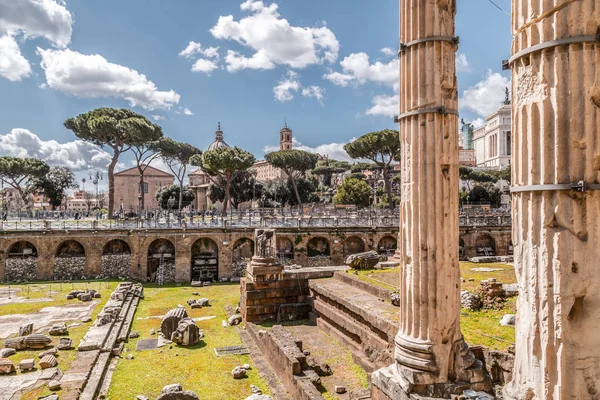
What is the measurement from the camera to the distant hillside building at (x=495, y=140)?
2440 inches

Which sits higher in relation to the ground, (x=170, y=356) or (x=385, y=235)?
(x=385, y=235)

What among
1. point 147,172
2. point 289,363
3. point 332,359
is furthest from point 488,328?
point 147,172

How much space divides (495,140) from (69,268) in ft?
202

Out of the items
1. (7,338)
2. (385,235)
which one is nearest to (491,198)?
(385,235)

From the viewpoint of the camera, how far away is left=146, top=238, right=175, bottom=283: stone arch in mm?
21547

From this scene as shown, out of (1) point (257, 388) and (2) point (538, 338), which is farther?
(1) point (257, 388)

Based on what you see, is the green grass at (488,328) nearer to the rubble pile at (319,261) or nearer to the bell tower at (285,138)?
the rubble pile at (319,261)

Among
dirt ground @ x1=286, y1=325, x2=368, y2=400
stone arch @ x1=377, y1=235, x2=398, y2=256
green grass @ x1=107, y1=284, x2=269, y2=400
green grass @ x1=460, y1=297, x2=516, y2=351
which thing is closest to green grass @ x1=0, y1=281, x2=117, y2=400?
green grass @ x1=107, y1=284, x2=269, y2=400

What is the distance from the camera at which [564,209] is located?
2688 mm

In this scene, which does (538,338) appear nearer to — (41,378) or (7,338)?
(41,378)

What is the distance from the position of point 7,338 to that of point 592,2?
13.5m

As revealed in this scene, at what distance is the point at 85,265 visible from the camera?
21109mm

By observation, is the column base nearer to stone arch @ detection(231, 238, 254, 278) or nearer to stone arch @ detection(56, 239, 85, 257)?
stone arch @ detection(231, 238, 254, 278)

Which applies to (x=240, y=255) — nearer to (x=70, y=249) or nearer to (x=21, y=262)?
(x=70, y=249)
